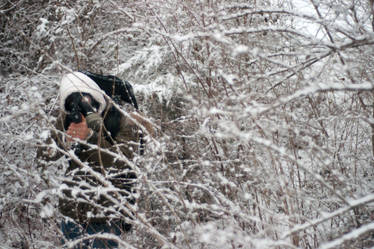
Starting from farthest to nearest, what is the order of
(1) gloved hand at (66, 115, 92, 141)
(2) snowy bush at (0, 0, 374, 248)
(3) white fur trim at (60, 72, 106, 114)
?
(3) white fur trim at (60, 72, 106, 114) < (1) gloved hand at (66, 115, 92, 141) < (2) snowy bush at (0, 0, 374, 248)

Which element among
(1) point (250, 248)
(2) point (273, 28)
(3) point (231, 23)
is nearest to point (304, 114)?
(2) point (273, 28)

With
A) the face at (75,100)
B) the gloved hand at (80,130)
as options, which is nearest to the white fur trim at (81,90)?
the face at (75,100)

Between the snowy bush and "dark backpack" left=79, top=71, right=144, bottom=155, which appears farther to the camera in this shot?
"dark backpack" left=79, top=71, right=144, bottom=155

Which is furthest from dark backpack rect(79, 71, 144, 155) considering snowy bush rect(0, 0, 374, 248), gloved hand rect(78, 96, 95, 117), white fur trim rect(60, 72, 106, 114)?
snowy bush rect(0, 0, 374, 248)

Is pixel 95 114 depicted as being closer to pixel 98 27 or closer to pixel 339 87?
pixel 339 87

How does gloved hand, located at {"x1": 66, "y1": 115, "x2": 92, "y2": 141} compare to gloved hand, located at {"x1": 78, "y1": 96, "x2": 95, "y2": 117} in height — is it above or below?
below

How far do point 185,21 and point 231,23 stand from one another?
62 centimetres

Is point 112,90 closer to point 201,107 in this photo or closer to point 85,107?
point 85,107

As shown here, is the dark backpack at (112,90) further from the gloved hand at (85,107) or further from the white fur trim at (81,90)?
the gloved hand at (85,107)

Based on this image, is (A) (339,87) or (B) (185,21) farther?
(B) (185,21)

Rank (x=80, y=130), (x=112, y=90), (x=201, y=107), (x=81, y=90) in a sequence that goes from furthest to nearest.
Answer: (x=112, y=90) < (x=81, y=90) < (x=80, y=130) < (x=201, y=107)

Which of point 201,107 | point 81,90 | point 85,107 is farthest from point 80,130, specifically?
point 201,107

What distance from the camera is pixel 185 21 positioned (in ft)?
11.9

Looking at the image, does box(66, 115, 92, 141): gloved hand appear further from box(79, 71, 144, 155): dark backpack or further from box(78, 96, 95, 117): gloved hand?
box(79, 71, 144, 155): dark backpack
